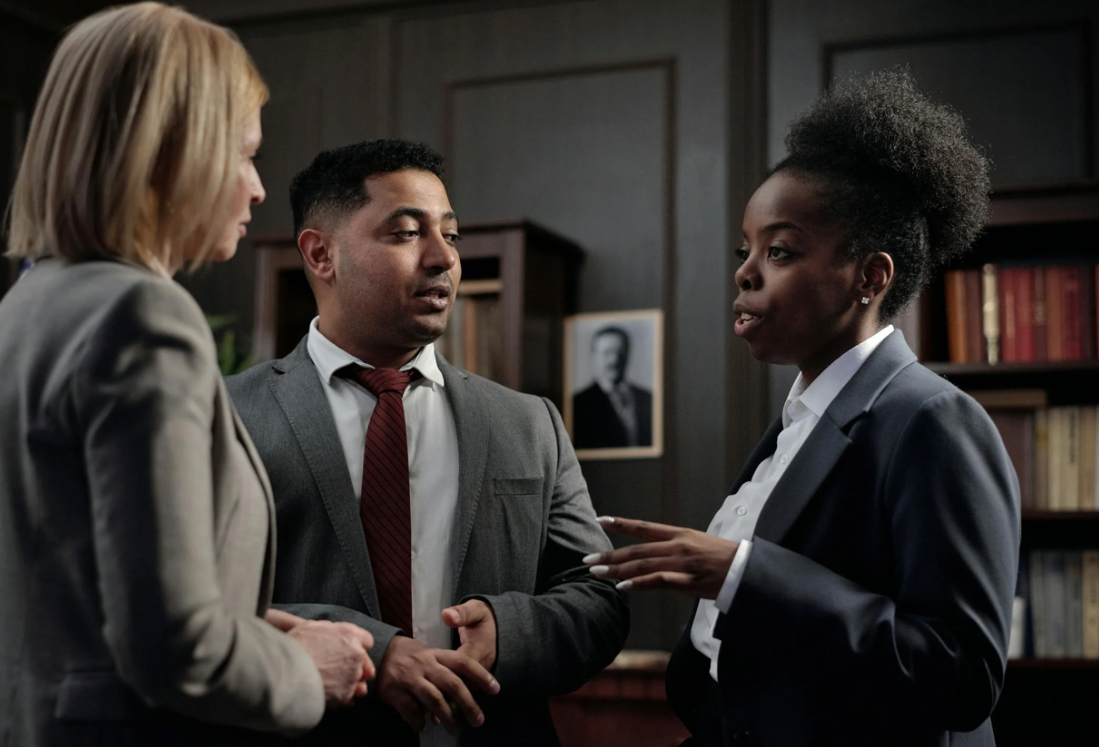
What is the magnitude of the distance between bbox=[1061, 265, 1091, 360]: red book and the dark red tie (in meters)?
2.15

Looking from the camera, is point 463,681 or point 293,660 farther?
point 463,681

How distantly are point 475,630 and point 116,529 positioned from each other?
0.87 meters

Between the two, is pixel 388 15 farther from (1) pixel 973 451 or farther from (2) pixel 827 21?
(1) pixel 973 451

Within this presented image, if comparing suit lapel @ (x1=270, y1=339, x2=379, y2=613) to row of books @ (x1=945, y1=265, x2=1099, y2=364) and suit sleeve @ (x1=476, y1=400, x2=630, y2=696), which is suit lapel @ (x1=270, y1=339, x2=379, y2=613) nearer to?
suit sleeve @ (x1=476, y1=400, x2=630, y2=696)

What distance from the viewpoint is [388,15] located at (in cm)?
450

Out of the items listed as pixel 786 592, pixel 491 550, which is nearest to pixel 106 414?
pixel 786 592

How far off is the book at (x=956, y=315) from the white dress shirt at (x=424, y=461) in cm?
185

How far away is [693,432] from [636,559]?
2466mm

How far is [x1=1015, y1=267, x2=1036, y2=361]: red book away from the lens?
11.3ft

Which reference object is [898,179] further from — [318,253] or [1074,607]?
[1074,607]

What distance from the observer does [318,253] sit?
2.38 meters

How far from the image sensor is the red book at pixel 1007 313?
11.4ft

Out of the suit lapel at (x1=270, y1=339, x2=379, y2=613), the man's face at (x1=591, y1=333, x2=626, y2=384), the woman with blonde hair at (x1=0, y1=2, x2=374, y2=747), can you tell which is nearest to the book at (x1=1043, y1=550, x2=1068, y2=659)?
the man's face at (x1=591, y1=333, x2=626, y2=384)

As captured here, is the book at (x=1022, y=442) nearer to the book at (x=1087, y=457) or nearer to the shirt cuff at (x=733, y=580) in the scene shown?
the book at (x=1087, y=457)
